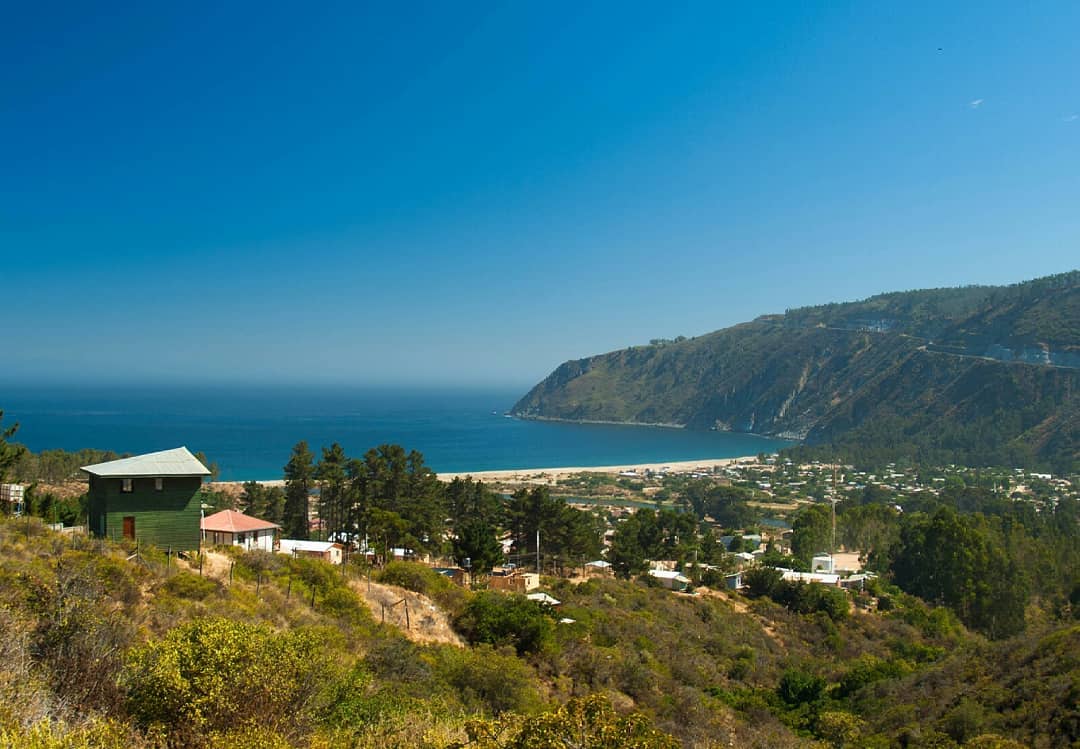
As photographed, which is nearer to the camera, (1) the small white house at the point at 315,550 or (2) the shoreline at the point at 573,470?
(1) the small white house at the point at 315,550

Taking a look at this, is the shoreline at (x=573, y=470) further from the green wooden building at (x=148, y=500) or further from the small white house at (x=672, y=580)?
the green wooden building at (x=148, y=500)

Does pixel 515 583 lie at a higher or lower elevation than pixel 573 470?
higher

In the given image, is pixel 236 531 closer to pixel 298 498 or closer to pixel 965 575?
pixel 298 498

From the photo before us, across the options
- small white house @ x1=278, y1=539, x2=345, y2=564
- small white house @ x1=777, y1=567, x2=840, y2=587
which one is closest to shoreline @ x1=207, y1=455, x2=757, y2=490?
small white house @ x1=777, y1=567, x2=840, y2=587

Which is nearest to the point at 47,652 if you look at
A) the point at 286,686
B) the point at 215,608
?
the point at 286,686

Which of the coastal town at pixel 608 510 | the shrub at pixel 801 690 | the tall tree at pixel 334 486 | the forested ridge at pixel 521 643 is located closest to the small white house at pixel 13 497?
the coastal town at pixel 608 510

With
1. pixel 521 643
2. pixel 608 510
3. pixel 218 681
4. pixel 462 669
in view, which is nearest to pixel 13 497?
pixel 521 643
